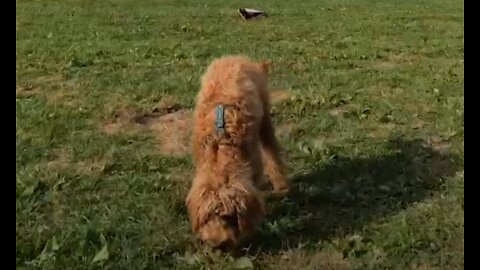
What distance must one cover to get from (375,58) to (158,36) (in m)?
4.63

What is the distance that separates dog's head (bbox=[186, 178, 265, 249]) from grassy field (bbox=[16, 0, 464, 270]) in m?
0.18

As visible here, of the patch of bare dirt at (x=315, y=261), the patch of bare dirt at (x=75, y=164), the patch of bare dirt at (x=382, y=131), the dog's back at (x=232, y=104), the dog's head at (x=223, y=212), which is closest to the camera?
the dog's head at (x=223, y=212)

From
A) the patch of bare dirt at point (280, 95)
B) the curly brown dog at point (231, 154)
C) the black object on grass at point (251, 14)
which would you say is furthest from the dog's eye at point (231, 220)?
the black object on grass at point (251, 14)

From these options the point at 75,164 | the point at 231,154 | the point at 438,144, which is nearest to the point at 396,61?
the point at 438,144

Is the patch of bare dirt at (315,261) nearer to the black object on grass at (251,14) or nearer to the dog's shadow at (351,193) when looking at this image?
the dog's shadow at (351,193)

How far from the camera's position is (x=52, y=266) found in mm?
4312

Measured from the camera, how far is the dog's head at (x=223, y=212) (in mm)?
4258

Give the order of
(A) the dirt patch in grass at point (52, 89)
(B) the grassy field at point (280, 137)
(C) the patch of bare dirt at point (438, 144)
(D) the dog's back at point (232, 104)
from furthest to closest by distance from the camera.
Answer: (A) the dirt patch in grass at point (52, 89) → (C) the patch of bare dirt at point (438, 144) → (D) the dog's back at point (232, 104) → (B) the grassy field at point (280, 137)

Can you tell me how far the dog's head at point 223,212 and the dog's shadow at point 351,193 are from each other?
0.42m

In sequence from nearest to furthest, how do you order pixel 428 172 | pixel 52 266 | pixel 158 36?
1. pixel 52 266
2. pixel 428 172
3. pixel 158 36

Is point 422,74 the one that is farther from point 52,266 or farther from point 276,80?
point 52,266

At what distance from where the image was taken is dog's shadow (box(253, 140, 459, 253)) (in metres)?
5.02
